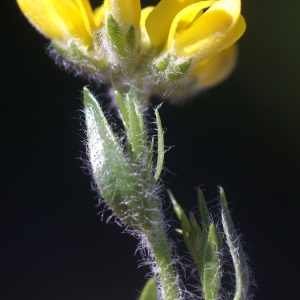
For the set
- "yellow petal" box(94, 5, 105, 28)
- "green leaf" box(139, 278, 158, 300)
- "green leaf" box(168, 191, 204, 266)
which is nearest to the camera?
"green leaf" box(139, 278, 158, 300)

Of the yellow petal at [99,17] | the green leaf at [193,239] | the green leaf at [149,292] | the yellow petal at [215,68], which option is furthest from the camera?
the yellow petal at [215,68]

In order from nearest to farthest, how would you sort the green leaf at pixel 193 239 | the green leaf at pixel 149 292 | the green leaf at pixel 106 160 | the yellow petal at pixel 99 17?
the green leaf at pixel 149 292 → the green leaf at pixel 106 160 → the green leaf at pixel 193 239 → the yellow petal at pixel 99 17

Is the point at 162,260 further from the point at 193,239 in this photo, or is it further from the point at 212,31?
the point at 212,31

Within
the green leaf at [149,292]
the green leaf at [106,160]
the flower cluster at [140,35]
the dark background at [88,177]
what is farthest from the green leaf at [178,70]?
the dark background at [88,177]

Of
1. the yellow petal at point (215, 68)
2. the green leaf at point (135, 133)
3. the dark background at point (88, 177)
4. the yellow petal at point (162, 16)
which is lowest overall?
the green leaf at point (135, 133)

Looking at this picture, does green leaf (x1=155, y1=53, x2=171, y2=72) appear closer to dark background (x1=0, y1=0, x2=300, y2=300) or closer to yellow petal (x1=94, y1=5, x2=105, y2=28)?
yellow petal (x1=94, y1=5, x2=105, y2=28)

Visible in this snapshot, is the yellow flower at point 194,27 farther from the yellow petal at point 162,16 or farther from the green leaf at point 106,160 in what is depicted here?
the green leaf at point 106,160

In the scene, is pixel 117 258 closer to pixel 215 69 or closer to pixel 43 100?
pixel 43 100

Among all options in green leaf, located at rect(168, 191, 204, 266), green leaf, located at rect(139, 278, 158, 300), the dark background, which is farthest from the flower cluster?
the dark background
